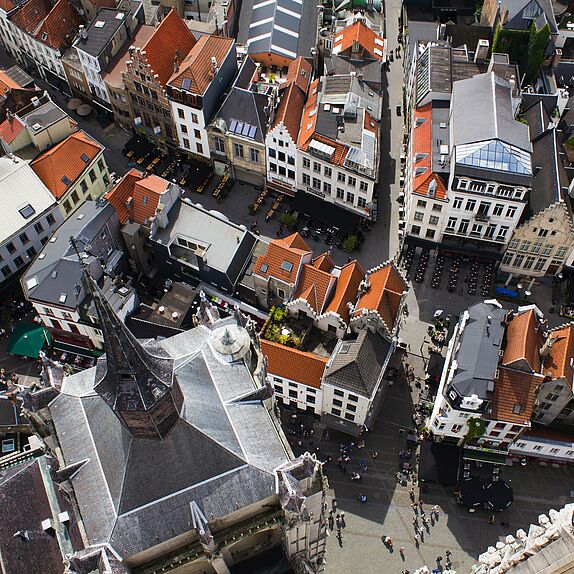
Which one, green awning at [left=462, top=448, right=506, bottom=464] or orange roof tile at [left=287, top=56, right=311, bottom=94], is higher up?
orange roof tile at [left=287, top=56, right=311, bottom=94]

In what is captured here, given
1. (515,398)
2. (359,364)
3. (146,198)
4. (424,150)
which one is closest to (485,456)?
(515,398)

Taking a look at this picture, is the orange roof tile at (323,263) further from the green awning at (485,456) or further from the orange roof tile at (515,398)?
the green awning at (485,456)

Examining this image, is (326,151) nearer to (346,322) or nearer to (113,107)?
(346,322)

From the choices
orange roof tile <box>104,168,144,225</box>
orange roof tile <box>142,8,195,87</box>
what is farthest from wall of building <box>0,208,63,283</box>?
orange roof tile <box>142,8,195,87</box>

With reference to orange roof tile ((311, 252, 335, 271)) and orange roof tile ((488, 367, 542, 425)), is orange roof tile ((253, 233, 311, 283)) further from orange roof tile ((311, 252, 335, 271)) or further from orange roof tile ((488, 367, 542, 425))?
orange roof tile ((488, 367, 542, 425))

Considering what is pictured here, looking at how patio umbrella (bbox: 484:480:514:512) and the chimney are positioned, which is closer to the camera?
patio umbrella (bbox: 484:480:514:512)

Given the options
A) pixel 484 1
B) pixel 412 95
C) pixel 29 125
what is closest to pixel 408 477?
pixel 412 95
